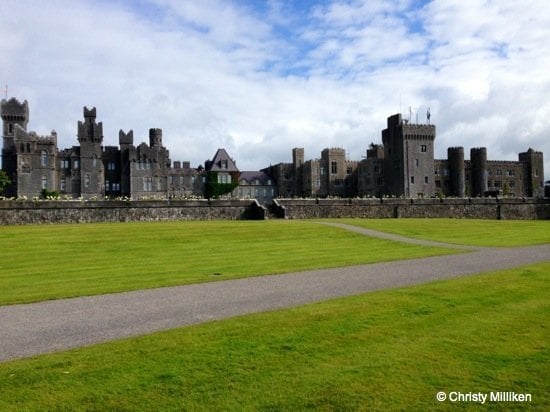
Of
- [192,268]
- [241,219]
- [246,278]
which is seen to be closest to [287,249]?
[192,268]

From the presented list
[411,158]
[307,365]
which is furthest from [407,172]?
[307,365]

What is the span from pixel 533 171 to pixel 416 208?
2748 inches

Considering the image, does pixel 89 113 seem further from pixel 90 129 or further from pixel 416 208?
pixel 416 208

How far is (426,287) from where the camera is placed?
1505cm

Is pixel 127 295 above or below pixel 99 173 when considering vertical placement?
below

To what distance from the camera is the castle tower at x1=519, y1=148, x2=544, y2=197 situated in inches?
4564

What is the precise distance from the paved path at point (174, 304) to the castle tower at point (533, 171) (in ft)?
352

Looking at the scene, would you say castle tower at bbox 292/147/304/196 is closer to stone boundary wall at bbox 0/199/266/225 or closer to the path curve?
stone boundary wall at bbox 0/199/266/225

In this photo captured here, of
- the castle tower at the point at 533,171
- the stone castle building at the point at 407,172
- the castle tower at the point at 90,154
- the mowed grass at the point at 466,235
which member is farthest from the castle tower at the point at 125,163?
the castle tower at the point at 533,171

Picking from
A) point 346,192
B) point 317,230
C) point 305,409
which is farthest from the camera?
point 346,192

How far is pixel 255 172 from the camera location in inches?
4643

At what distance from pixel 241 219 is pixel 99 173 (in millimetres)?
41841

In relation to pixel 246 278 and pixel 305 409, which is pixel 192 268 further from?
pixel 305 409

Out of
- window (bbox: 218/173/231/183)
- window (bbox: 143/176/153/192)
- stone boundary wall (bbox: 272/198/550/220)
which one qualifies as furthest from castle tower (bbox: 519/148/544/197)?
window (bbox: 143/176/153/192)
